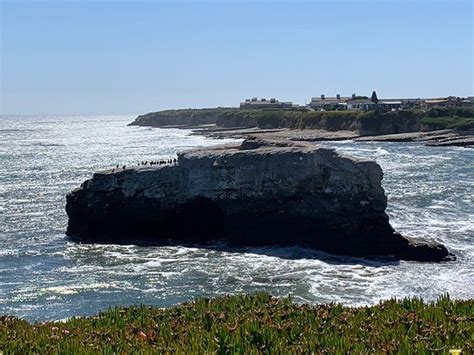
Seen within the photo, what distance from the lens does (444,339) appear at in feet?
28.2

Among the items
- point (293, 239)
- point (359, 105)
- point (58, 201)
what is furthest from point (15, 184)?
point (359, 105)

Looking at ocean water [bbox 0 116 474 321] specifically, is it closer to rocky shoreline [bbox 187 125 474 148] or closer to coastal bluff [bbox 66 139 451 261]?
coastal bluff [bbox 66 139 451 261]

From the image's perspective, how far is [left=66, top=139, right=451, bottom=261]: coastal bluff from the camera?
27.7 metres

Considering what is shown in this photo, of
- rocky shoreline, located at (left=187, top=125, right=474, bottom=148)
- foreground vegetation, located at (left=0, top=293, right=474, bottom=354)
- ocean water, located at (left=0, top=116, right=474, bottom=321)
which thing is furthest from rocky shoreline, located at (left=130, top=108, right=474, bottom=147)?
foreground vegetation, located at (left=0, top=293, right=474, bottom=354)

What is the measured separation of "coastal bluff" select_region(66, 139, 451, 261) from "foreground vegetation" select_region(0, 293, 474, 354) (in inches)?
644

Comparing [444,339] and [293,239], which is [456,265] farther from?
[444,339]

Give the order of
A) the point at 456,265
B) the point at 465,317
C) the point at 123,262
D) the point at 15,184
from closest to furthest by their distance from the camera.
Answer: the point at 465,317 → the point at 456,265 → the point at 123,262 → the point at 15,184

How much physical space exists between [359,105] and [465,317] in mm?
155452

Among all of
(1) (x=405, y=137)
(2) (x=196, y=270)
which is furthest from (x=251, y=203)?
(1) (x=405, y=137)

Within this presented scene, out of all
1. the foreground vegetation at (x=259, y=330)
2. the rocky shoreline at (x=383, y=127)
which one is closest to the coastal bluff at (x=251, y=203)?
the foreground vegetation at (x=259, y=330)

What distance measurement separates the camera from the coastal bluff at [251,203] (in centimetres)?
2769

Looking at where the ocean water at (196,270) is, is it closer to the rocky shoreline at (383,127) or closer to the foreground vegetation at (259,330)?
the foreground vegetation at (259,330)

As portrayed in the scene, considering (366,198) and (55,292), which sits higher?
(366,198)

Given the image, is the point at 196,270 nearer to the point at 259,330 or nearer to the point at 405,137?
the point at 259,330
